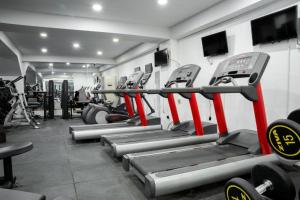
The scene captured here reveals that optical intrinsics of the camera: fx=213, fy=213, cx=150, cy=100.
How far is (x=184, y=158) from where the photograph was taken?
2537mm

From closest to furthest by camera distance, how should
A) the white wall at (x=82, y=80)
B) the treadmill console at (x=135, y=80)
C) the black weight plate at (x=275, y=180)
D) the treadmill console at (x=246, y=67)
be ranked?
the black weight plate at (x=275, y=180)
the treadmill console at (x=246, y=67)
the treadmill console at (x=135, y=80)
the white wall at (x=82, y=80)

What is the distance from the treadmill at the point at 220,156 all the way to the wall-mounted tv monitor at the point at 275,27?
1.12 metres

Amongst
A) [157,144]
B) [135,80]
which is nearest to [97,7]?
[135,80]

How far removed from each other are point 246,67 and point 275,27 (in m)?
1.41

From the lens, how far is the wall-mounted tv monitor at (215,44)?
458cm

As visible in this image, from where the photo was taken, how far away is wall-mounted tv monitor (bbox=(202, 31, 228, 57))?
458 centimetres

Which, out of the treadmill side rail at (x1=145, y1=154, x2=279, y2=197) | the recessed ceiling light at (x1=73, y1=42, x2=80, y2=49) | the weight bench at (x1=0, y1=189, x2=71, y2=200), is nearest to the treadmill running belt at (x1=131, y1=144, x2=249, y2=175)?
the treadmill side rail at (x1=145, y1=154, x2=279, y2=197)

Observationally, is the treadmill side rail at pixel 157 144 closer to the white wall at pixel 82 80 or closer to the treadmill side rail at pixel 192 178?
the treadmill side rail at pixel 192 178

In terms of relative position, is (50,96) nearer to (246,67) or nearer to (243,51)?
(243,51)

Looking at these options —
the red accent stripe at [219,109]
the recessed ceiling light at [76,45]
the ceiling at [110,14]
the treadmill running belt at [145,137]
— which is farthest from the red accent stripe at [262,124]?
the recessed ceiling light at [76,45]

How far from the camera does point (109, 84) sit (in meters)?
11.3

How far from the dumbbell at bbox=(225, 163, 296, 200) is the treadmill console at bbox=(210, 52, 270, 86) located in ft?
3.76

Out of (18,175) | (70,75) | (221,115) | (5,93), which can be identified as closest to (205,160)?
(221,115)

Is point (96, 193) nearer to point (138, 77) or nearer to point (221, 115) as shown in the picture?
point (221, 115)
